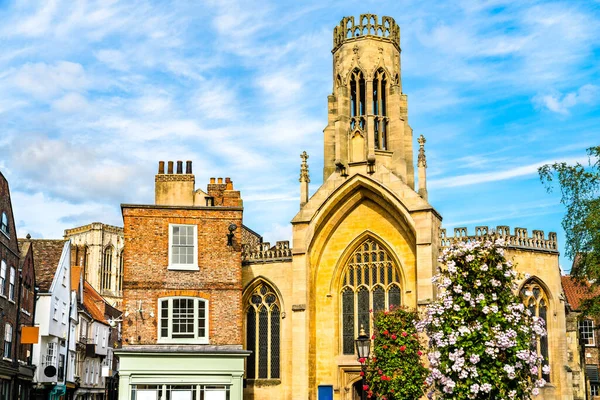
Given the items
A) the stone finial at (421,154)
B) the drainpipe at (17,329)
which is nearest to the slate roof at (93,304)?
the drainpipe at (17,329)

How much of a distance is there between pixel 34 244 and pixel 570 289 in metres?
35.2

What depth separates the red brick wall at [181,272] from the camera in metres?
30.5

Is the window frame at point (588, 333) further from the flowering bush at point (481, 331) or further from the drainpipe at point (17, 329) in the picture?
the drainpipe at point (17, 329)

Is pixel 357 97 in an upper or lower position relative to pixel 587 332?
upper

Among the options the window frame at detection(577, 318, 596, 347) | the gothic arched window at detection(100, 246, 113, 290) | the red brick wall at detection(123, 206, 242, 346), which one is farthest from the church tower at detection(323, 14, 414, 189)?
the gothic arched window at detection(100, 246, 113, 290)

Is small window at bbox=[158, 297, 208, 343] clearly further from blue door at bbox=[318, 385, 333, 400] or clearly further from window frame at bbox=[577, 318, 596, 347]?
window frame at bbox=[577, 318, 596, 347]

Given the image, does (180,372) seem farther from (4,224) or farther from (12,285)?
(4,224)

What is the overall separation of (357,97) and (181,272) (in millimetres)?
11811

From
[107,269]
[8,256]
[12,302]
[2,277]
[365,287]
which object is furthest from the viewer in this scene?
[107,269]

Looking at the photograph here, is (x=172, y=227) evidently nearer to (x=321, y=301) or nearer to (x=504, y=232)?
(x=321, y=301)

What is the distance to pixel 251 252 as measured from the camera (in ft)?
120

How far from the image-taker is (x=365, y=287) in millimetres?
34344

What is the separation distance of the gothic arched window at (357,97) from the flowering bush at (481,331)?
17.6 m

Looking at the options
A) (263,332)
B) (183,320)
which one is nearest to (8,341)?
(183,320)
